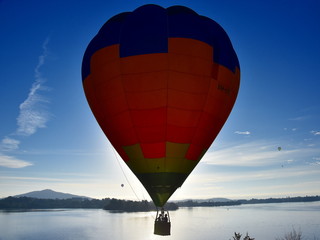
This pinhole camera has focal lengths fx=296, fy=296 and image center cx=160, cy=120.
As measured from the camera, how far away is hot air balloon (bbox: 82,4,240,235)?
12.0 meters

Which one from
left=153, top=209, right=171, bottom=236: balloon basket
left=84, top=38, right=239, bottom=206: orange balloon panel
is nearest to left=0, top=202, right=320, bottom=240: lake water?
left=153, top=209, right=171, bottom=236: balloon basket

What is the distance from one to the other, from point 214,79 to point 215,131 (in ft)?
8.27

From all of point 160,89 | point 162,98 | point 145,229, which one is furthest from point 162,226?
point 145,229

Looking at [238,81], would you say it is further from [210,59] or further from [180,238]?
[180,238]

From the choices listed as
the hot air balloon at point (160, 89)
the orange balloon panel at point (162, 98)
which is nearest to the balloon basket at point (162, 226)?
the hot air balloon at point (160, 89)

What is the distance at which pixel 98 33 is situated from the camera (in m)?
14.7

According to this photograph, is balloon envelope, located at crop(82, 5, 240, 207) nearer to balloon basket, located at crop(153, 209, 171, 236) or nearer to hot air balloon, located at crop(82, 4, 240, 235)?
hot air balloon, located at crop(82, 4, 240, 235)

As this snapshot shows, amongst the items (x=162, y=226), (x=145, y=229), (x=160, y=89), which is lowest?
(x=145, y=229)

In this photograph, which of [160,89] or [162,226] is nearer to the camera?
[162,226]

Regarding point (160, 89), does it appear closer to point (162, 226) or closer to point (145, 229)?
point (162, 226)

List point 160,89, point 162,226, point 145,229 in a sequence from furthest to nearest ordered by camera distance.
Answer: point 145,229
point 160,89
point 162,226

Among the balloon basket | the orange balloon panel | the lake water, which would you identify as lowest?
the lake water

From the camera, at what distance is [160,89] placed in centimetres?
1188

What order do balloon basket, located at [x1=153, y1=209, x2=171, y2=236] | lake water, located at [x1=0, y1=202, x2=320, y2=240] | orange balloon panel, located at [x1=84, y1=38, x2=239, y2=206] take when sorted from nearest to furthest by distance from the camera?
balloon basket, located at [x1=153, y1=209, x2=171, y2=236]
orange balloon panel, located at [x1=84, y1=38, x2=239, y2=206]
lake water, located at [x1=0, y1=202, x2=320, y2=240]
